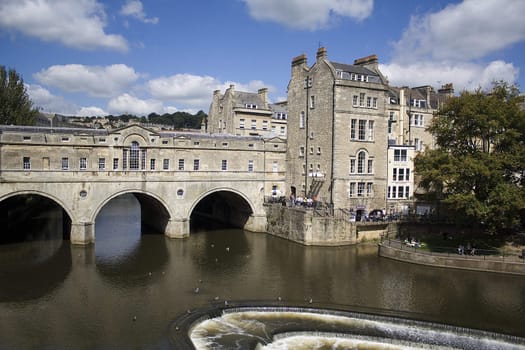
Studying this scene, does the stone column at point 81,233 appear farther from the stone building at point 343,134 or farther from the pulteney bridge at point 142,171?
the stone building at point 343,134

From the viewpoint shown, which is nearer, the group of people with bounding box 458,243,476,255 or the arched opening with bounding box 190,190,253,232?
the group of people with bounding box 458,243,476,255

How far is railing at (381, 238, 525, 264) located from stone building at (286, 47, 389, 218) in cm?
691

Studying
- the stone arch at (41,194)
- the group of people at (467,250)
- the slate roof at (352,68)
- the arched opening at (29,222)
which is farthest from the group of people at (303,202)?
the arched opening at (29,222)

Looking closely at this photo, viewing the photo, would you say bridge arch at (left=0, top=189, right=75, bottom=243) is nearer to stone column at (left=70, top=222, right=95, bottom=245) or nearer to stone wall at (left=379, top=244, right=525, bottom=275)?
stone column at (left=70, top=222, right=95, bottom=245)

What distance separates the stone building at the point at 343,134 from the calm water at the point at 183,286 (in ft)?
19.9

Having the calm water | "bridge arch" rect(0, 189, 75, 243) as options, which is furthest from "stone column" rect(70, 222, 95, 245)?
the calm water

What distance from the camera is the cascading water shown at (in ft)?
65.9

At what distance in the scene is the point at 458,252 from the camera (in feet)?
111

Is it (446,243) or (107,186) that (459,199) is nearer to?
(446,243)

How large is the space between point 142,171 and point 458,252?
26.2m

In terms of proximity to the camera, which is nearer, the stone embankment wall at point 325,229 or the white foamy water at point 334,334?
the white foamy water at point 334,334

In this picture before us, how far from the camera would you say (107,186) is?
3747cm

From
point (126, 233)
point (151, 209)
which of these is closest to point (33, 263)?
point (126, 233)

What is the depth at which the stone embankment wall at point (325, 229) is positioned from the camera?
38531mm
